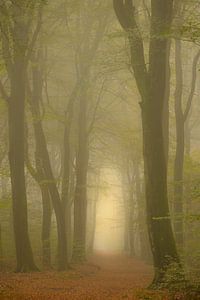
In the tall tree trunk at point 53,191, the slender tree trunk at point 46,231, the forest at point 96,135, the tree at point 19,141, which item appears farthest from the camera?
the slender tree trunk at point 46,231

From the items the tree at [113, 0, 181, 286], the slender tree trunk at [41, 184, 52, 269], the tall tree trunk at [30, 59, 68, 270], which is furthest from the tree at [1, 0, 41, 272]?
the tree at [113, 0, 181, 286]

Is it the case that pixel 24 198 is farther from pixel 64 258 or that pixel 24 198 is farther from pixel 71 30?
pixel 71 30

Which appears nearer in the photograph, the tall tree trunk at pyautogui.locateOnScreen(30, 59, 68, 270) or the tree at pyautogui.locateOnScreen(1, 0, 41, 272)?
the tree at pyautogui.locateOnScreen(1, 0, 41, 272)

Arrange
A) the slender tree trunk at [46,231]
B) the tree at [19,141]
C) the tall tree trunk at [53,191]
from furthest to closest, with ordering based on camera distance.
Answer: the slender tree trunk at [46,231] < the tall tree trunk at [53,191] < the tree at [19,141]

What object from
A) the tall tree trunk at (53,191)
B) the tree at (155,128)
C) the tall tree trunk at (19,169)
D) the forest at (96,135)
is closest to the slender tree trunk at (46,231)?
the forest at (96,135)

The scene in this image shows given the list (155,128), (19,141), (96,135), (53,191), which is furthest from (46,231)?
(96,135)

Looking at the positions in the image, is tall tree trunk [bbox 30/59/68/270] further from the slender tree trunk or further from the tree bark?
the tree bark

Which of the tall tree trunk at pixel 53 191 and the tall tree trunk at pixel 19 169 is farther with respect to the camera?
the tall tree trunk at pixel 53 191

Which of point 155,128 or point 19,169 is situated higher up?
point 155,128

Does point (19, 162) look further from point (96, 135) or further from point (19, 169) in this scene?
point (96, 135)

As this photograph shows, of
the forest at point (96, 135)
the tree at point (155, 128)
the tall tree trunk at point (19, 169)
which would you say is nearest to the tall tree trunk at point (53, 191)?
the forest at point (96, 135)

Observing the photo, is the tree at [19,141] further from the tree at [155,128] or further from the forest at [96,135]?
the tree at [155,128]

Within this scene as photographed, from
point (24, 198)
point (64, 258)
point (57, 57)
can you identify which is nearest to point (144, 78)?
point (24, 198)

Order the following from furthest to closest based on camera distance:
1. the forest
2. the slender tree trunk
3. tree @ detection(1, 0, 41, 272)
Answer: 1. the slender tree trunk
2. tree @ detection(1, 0, 41, 272)
3. the forest
